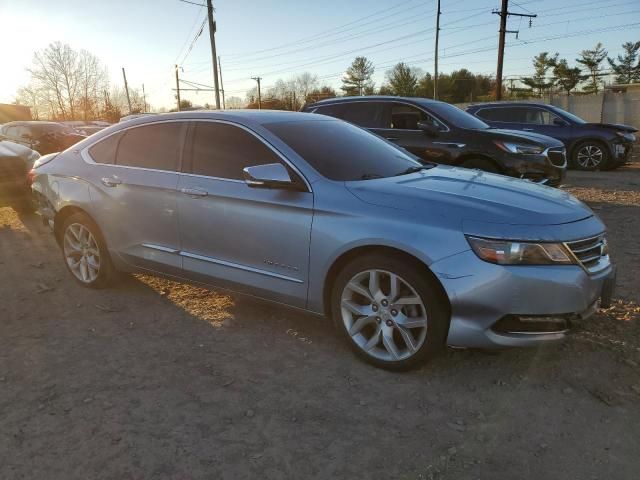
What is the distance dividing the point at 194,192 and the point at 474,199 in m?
2.01

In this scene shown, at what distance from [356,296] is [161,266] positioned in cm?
179

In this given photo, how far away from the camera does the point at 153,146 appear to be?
4285 millimetres

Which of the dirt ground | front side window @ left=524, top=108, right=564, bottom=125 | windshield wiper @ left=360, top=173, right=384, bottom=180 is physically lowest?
the dirt ground

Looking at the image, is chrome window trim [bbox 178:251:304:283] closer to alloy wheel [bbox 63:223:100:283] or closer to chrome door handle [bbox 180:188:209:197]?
chrome door handle [bbox 180:188:209:197]

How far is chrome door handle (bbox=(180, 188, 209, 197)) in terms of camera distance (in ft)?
12.4

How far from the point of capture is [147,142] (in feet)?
14.3

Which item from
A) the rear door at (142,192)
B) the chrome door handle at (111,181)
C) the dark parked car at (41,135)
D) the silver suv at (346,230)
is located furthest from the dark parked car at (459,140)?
the dark parked car at (41,135)

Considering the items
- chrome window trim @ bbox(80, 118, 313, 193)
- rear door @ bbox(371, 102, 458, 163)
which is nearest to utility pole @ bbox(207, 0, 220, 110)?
rear door @ bbox(371, 102, 458, 163)

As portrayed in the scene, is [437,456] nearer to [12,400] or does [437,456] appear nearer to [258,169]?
[258,169]

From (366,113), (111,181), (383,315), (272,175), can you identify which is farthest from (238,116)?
(366,113)

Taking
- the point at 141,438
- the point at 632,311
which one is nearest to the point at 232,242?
the point at 141,438

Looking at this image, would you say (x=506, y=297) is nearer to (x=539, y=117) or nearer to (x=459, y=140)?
(x=459, y=140)

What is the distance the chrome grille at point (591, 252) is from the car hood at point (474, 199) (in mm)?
150

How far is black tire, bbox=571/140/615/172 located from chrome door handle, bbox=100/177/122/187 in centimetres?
1159
